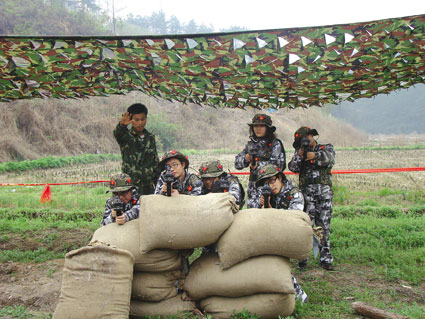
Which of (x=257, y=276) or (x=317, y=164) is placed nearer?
(x=257, y=276)

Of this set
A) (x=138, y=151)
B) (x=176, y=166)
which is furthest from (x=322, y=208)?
(x=138, y=151)

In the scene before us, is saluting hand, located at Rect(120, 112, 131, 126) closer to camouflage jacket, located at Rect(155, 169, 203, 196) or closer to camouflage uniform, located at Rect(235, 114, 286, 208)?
camouflage jacket, located at Rect(155, 169, 203, 196)

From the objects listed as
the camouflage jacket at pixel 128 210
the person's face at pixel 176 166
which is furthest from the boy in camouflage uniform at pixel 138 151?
the person's face at pixel 176 166

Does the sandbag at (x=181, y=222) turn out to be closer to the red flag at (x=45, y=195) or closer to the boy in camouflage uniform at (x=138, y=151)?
the boy in camouflage uniform at (x=138, y=151)

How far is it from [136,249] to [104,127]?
23545mm

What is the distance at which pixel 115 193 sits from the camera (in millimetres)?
3717

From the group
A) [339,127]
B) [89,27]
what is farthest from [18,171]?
[89,27]

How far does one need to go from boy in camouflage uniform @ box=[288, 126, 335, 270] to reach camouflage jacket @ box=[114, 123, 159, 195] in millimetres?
1836

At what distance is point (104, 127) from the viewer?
25.5 meters

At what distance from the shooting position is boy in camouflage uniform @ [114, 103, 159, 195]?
430cm

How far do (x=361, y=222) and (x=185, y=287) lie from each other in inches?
174

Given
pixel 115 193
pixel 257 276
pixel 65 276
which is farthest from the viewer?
pixel 115 193

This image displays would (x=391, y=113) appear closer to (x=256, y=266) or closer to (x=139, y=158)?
(x=139, y=158)

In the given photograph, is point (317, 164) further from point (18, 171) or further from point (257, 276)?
point (18, 171)
